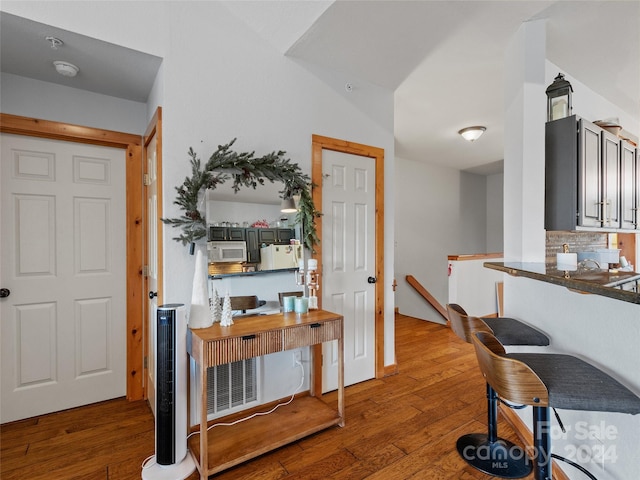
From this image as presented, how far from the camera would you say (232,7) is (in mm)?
2264

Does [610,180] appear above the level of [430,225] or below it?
above

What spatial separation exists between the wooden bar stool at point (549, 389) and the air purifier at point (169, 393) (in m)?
1.57

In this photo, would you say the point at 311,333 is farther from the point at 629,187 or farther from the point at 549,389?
the point at 629,187

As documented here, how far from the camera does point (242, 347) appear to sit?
1873 mm

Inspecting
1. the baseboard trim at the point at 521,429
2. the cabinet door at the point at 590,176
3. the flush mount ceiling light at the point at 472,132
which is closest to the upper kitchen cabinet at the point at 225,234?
the baseboard trim at the point at 521,429

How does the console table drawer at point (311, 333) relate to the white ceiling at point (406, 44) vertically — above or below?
below

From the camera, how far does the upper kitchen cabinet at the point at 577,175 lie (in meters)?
2.39

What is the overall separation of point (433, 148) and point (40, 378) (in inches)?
210

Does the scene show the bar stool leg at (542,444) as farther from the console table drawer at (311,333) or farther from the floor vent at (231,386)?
the floor vent at (231,386)

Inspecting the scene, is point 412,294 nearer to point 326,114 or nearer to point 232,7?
point 326,114

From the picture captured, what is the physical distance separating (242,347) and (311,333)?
0.48m

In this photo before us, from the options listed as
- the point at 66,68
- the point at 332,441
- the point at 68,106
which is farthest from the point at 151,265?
the point at 332,441

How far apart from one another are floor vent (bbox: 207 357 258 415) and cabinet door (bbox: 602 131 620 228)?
3092mm

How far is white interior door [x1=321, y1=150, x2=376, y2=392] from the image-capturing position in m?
2.78
